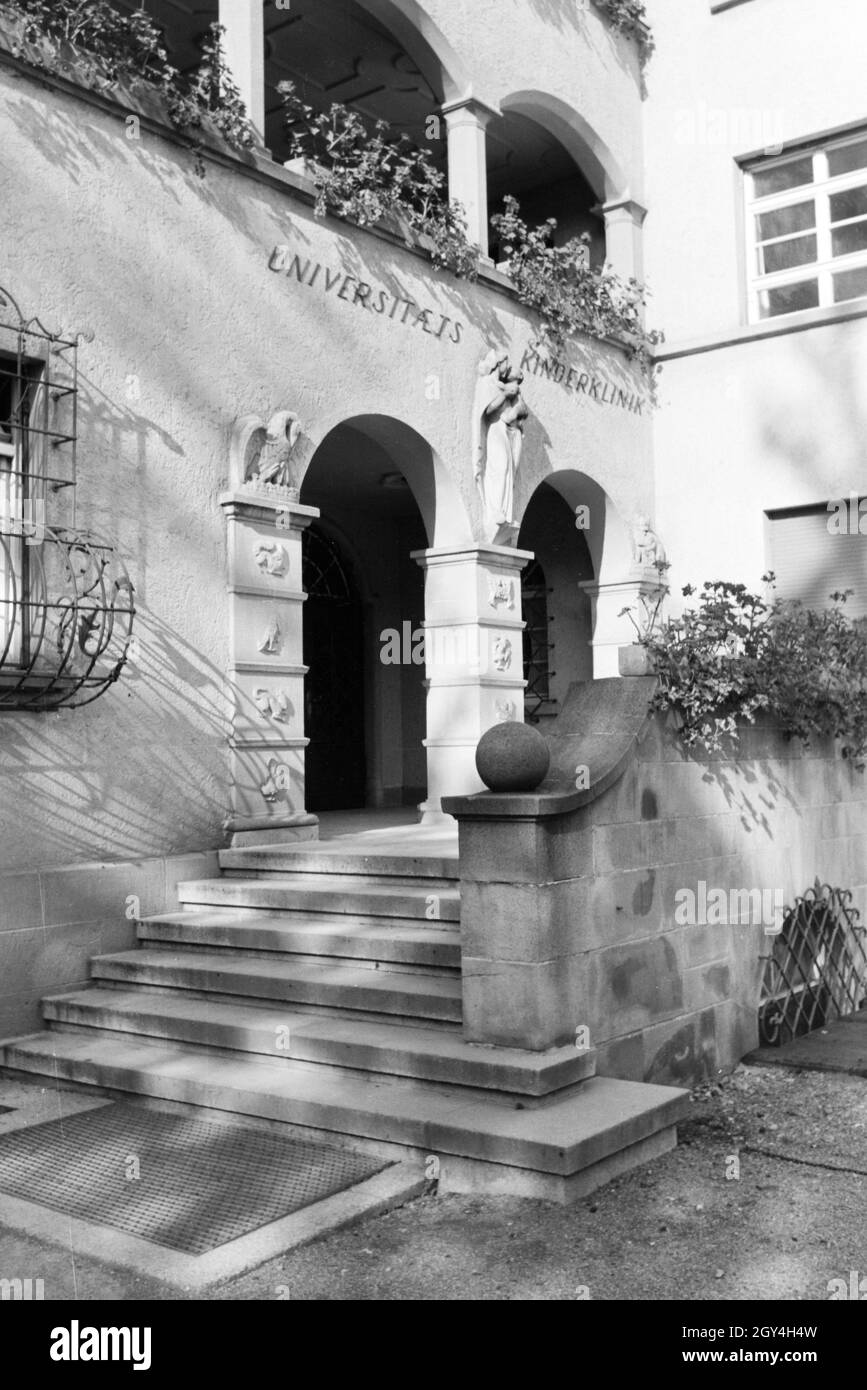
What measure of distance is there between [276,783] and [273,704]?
1.61 feet

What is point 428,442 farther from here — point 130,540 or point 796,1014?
point 796,1014

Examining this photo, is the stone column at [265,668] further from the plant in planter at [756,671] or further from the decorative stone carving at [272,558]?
the plant in planter at [756,671]

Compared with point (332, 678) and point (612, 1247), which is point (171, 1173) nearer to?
point (612, 1247)

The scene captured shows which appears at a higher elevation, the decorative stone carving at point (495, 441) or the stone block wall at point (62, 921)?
the decorative stone carving at point (495, 441)

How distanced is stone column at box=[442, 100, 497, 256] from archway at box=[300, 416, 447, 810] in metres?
2.42

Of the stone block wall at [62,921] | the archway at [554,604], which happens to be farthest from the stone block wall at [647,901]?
the archway at [554,604]

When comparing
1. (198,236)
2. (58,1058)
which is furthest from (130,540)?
(58,1058)

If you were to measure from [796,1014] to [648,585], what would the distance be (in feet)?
18.8

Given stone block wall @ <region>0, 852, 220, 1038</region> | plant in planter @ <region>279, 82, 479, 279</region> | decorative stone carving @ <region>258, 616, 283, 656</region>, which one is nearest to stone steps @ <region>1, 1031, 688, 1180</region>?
stone block wall @ <region>0, 852, 220, 1038</region>

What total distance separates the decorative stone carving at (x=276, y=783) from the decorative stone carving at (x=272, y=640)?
26.7 inches

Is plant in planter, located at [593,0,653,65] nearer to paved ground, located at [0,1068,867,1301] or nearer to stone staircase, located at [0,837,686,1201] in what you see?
stone staircase, located at [0,837,686,1201]

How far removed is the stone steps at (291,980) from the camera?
5746mm

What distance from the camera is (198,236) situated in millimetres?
7980

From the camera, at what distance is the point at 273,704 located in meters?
8.27
